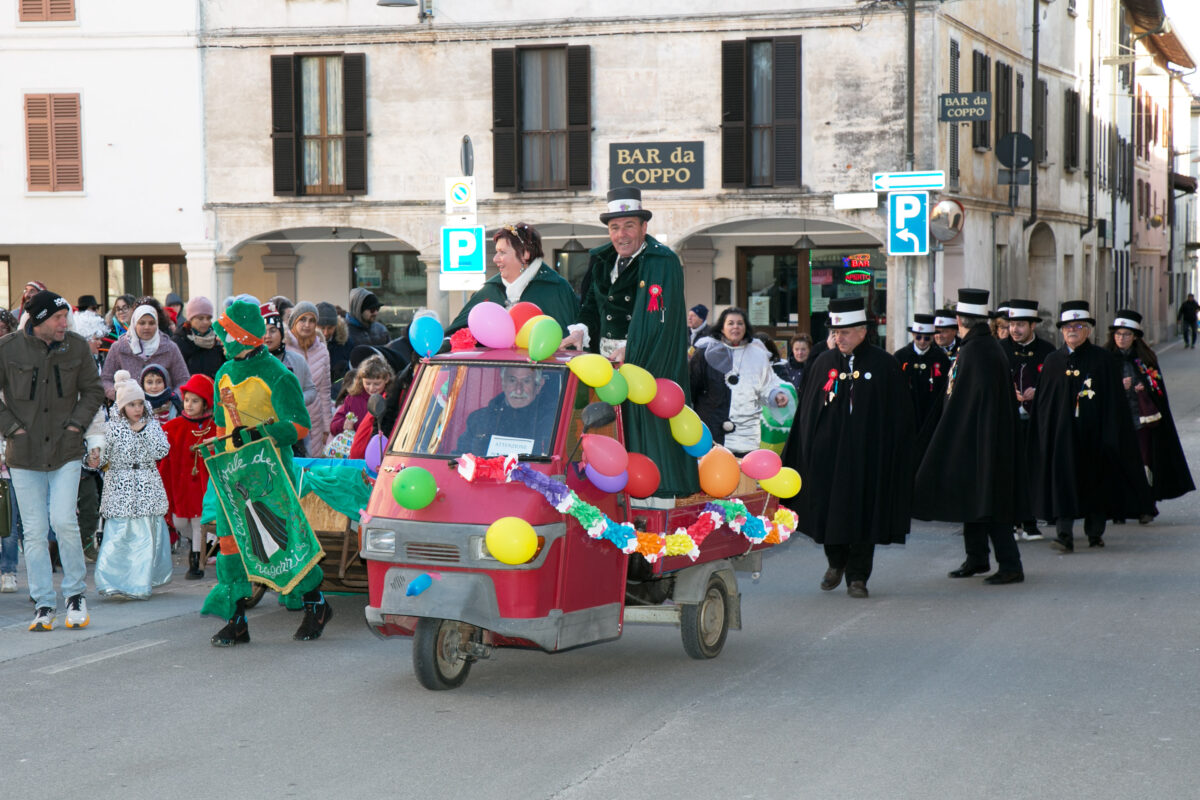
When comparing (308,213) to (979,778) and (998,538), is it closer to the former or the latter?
(998,538)

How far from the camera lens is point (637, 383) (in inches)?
310

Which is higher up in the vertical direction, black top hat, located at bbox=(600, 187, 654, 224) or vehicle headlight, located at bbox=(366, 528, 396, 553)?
black top hat, located at bbox=(600, 187, 654, 224)

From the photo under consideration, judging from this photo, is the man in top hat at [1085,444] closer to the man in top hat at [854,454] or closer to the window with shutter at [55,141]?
the man in top hat at [854,454]

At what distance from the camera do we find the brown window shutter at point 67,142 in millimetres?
27891

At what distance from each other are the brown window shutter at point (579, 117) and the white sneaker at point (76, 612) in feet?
59.6

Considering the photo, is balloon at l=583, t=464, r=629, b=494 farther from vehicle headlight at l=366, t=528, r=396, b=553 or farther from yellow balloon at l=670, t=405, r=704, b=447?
vehicle headlight at l=366, t=528, r=396, b=553

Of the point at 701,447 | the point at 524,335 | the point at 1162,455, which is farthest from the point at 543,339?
the point at 1162,455

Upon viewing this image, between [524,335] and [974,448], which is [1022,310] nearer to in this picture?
[974,448]

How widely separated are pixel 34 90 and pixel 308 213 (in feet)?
17.9

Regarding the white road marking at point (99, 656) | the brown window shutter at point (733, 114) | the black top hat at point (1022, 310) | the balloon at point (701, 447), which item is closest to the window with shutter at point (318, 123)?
the brown window shutter at point (733, 114)

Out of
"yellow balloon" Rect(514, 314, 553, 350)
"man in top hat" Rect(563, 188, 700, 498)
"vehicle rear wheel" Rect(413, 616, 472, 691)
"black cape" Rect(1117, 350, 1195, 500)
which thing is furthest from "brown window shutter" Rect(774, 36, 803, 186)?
"vehicle rear wheel" Rect(413, 616, 472, 691)

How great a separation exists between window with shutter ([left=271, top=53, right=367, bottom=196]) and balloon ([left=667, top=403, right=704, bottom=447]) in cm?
2029

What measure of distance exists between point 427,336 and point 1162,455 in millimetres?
9218

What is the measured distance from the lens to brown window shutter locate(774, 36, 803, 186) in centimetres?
2583
